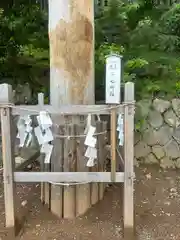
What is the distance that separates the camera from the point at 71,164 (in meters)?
2.78

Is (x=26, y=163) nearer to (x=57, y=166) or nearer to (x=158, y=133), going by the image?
(x=57, y=166)

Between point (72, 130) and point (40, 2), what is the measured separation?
3804 mm

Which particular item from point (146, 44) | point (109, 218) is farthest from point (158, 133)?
point (146, 44)

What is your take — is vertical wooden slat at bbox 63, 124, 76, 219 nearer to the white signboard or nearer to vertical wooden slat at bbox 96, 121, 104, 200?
vertical wooden slat at bbox 96, 121, 104, 200

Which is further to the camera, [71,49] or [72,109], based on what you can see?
[71,49]

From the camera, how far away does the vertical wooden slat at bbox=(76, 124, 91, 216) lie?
278 cm

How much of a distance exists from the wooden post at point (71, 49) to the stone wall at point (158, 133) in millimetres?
1464

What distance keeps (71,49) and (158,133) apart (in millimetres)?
1857

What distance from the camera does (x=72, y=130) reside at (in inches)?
107

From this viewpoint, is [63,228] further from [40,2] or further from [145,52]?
[40,2]

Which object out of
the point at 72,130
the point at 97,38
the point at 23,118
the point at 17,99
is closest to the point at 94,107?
the point at 72,130

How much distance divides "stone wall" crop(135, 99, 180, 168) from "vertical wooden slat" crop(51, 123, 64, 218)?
1527 millimetres

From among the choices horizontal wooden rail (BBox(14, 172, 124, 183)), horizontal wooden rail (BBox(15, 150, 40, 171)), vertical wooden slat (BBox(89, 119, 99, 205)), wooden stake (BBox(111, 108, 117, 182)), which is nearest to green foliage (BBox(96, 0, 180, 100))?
horizontal wooden rail (BBox(15, 150, 40, 171))

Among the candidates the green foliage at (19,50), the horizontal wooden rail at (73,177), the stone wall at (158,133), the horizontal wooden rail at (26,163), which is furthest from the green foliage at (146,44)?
the horizontal wooden rail at (73,177)
